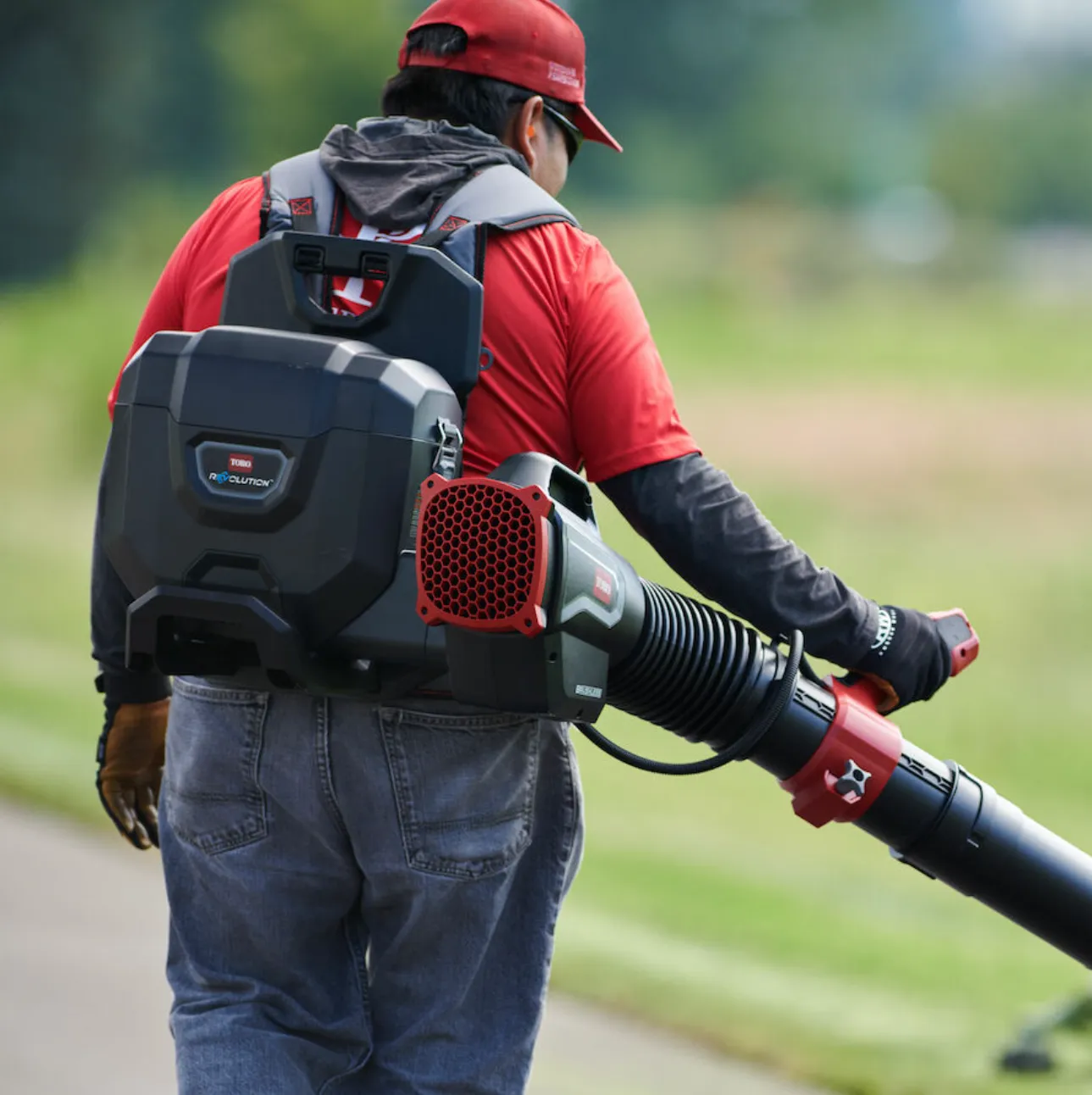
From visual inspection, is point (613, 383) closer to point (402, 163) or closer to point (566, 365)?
point (566, 365)

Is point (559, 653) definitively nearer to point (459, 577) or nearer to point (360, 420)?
point (459, 577)

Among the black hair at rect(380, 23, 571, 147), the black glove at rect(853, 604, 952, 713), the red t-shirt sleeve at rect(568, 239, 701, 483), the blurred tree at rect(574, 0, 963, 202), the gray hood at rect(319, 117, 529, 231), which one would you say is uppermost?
the blurred tree at rect(574, 0, 963, 202)

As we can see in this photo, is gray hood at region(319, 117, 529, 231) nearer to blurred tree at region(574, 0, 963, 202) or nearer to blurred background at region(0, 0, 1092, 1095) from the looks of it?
blurred background at region(0, 0, 1092, 1095)

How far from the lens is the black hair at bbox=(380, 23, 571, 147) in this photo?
2387 millimetres

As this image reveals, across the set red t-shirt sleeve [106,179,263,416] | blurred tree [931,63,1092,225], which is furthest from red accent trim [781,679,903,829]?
blurred tree [931,63,1092,225]

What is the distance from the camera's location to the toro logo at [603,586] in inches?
79.8

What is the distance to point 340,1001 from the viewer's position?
8.04 feet

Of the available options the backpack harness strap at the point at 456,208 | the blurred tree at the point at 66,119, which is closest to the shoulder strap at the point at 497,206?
the backpack harness strap at the point at 456,208

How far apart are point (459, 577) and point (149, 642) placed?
46cm

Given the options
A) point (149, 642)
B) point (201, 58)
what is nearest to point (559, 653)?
point (149, 642)

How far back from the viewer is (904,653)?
7.68 feet

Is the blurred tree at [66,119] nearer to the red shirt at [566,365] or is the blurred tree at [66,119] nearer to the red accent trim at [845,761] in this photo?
the red shirt at [566,365]

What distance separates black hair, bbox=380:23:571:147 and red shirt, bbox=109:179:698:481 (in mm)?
251

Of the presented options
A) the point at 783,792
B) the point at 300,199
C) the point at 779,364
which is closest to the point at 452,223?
the point at 300,199
